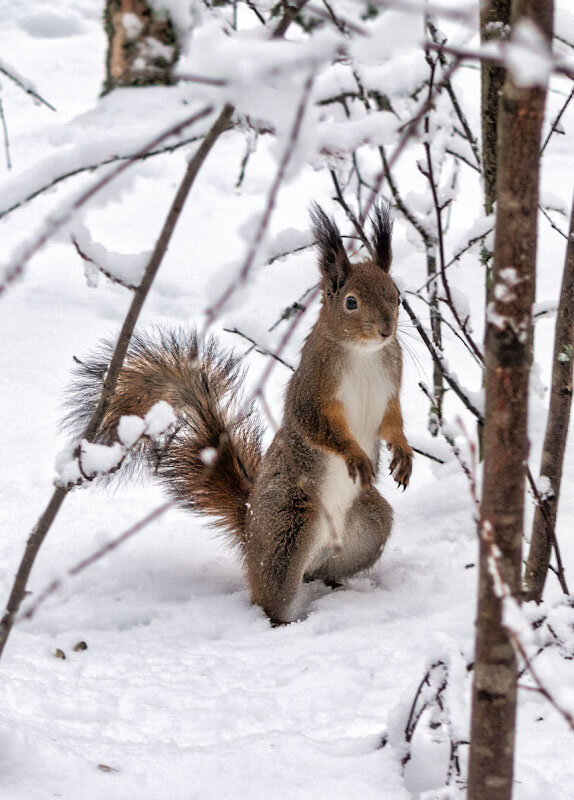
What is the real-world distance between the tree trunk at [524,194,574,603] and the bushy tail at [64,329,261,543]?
114cm

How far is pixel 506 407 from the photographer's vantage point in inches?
31.2

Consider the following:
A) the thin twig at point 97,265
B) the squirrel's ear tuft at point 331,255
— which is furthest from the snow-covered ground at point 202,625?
the squirrel's ear tuft at point 331,255

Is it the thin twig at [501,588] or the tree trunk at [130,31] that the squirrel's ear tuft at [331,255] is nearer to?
the thin twig at [501,588]

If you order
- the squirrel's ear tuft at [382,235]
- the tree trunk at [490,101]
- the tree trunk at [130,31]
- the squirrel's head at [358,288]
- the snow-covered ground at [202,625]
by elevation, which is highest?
the tree trunk at [130,31]

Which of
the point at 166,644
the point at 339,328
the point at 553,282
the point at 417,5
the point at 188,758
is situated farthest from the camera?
the point at 553,282

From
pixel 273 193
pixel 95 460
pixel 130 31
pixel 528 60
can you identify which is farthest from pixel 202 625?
pixel 130 31

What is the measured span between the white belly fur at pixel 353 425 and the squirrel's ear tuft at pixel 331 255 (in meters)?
0.20

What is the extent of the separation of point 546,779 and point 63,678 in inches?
40.3

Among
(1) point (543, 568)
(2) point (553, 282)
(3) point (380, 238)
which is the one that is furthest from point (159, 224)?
(1) point (543, 568)

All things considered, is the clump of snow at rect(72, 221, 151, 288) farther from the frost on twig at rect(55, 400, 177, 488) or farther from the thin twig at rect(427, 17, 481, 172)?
the thin twig at rect(427, 17, 481, 172)

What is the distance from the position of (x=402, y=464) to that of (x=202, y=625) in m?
0.70

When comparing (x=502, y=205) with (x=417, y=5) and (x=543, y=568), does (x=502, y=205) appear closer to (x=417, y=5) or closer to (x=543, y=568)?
(x=417, y=5)

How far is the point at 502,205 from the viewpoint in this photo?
0.76 meters

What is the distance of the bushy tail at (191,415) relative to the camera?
2.77m
